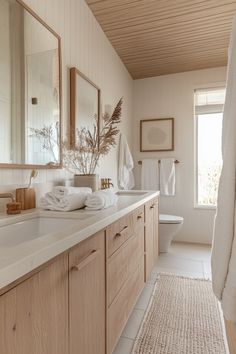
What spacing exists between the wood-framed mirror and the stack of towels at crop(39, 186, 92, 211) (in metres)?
0.58

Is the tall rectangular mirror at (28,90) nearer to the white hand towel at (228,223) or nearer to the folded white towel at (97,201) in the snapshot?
the folded white towel at (97,201)

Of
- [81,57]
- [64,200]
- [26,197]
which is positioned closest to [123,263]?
[64,200]

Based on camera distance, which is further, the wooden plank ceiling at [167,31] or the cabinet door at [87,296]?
the wooden plank ceiling at [167,31]

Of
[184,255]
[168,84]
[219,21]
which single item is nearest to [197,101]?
[168,84]

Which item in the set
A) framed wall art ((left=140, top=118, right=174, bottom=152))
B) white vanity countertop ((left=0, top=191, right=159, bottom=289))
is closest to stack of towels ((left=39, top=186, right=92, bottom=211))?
white vanity countertop ((left=0, top=191, right=159, bottom=289))

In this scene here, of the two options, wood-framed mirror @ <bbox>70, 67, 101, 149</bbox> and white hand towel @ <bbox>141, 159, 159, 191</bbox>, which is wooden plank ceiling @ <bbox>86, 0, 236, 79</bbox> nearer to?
wood-framed mirror @ <bbox>70, 67, 101, 149</bbox>

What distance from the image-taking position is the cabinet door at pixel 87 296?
0.85 metres

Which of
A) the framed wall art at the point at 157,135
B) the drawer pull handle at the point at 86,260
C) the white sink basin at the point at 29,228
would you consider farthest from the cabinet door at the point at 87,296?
the framed wall art at the point at 157,135

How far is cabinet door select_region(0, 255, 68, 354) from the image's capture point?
0.56m

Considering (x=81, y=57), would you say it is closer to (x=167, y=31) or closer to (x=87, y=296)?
(x=167, y=31)

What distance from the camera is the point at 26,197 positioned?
133 centimetres

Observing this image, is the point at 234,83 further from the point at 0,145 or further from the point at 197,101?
the point at 197,101

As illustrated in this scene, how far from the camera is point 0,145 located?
1220 millimetres

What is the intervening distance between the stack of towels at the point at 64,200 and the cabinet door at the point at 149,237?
805mm
